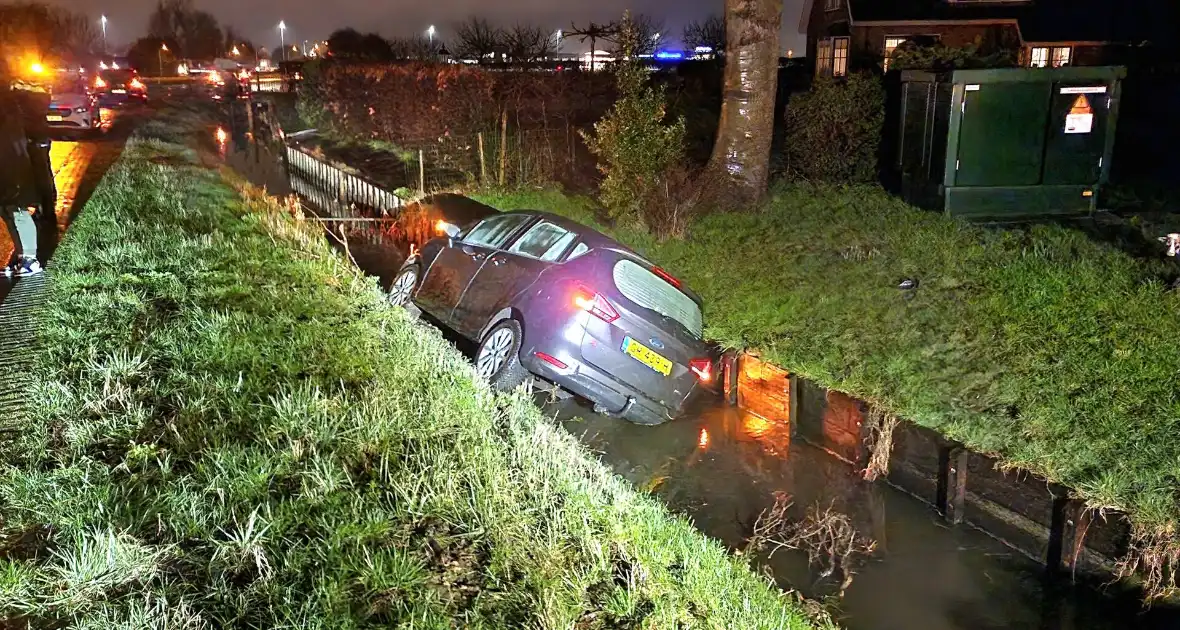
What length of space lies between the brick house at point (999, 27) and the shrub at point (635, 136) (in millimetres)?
17293

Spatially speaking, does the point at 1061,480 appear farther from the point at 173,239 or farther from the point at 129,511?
the point at 173,239

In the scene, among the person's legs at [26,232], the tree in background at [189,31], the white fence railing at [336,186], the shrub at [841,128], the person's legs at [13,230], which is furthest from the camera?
the tree in background at [189,31]

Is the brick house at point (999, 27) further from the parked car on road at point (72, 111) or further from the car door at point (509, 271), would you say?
the parked car on road at point (72, 111)

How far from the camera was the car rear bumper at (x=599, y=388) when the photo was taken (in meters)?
7.45

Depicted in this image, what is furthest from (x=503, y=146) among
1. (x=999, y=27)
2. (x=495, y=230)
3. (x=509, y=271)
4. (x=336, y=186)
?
(x=999, y=27)

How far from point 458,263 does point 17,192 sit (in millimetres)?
8552

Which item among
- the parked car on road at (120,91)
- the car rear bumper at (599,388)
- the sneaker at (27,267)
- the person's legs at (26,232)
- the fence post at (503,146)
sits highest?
the parked car on road at (120,91)

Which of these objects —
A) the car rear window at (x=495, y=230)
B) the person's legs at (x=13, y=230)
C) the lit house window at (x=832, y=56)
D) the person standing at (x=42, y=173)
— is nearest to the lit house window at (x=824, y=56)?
the lit house window at (x=832, y=56)

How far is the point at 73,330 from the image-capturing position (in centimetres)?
663

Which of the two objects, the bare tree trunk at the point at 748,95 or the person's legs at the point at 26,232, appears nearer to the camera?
the person's legs at the point at 26,232

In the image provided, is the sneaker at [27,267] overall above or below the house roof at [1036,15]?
below

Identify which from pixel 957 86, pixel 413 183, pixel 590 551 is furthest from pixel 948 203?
pixel 413 183

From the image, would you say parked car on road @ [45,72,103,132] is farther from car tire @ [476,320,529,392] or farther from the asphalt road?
car tire @ [476,320,529,392]

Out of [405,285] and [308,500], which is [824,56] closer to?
[405,285]
